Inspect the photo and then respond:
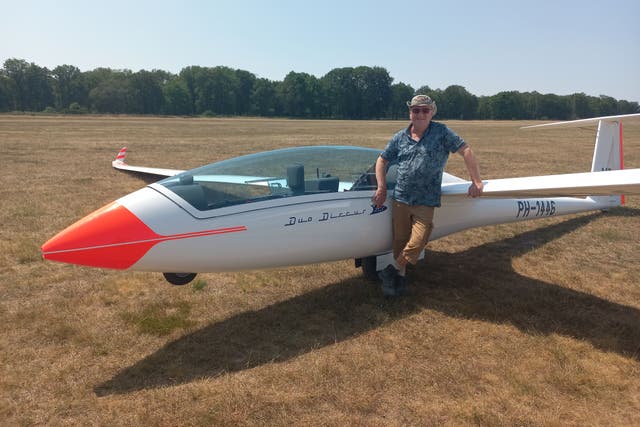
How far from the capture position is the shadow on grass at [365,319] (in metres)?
3.96

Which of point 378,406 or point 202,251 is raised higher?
point 202,251

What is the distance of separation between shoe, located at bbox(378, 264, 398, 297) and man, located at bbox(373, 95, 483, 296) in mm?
280

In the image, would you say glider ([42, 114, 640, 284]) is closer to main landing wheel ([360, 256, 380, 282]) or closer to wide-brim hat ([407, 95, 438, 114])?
main landing wheel ([360, 256, 380, 282])

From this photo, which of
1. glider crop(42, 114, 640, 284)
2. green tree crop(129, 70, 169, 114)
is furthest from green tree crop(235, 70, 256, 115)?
glider crop(42, 114, 640, 284)

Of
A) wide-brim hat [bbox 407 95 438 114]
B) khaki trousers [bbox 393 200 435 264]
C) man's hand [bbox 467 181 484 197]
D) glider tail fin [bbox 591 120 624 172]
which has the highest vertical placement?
wide-brim hat [bbox 407 95 438 114]

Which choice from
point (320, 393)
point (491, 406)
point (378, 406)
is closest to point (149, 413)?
point (320, 393)

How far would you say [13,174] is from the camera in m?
13.4

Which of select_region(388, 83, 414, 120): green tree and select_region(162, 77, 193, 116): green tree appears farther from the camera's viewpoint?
select_region(388, 83, 414, 120): green tree

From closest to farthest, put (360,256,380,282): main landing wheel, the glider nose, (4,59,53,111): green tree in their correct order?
the glider nose, (360,256,380,282): main landing wheel, (4,59,53,111): green tree

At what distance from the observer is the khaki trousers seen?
4785 mm

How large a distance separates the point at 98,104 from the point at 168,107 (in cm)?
1749

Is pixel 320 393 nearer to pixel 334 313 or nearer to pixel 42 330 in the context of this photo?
pixel 334 313

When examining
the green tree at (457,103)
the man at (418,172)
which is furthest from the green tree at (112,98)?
the man at (418,172)

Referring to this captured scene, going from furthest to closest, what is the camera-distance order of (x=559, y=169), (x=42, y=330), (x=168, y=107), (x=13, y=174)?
(x=168, y=107) < (x=559, y=169) < (x=13, y=174) < (x=42, y=330)
